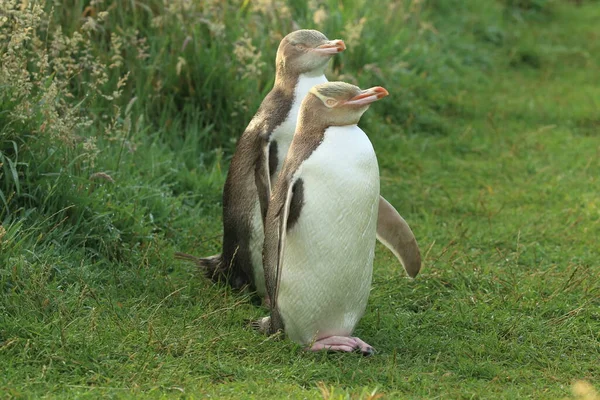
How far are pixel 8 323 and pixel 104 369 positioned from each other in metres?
0.47

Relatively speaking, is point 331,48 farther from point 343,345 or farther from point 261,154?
point 343,345

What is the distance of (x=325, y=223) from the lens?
3.86m

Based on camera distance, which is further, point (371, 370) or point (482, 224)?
point (482, 224)

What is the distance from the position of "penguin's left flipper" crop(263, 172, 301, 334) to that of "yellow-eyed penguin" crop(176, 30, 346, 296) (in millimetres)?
386

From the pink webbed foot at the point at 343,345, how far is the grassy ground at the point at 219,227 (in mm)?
46

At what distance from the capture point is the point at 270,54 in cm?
676

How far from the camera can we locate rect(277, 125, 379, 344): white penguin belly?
3.81m

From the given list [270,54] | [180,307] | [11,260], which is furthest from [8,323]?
[270,54]

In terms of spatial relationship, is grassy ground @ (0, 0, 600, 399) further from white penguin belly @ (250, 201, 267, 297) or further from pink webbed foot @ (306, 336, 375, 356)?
white penguin belly @ (250, 201, 267, 297)

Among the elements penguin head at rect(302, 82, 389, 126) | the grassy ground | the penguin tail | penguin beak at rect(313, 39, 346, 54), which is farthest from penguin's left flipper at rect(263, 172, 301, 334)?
penguin beak at rect(313, 39, 346, 54)

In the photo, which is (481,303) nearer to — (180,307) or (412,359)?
(412,359)

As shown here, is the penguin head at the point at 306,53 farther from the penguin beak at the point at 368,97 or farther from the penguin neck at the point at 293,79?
the penguin beak at the point at 368,97

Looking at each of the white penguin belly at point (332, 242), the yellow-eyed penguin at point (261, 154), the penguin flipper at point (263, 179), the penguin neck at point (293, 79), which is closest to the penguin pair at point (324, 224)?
the white penguin belly at point (332, 242)

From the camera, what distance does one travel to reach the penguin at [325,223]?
12.5 ft
